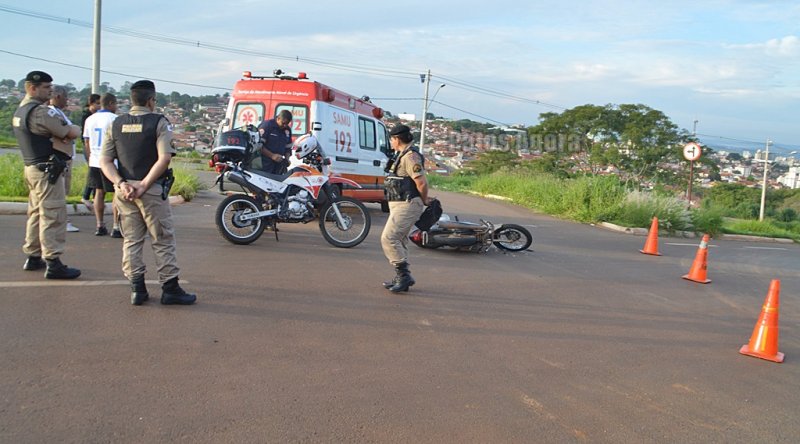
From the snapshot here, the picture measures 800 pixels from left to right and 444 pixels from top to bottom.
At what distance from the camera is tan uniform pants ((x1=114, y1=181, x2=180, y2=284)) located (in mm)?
5305

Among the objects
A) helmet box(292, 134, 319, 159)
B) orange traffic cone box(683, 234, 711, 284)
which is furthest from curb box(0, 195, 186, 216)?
orange traffic cone box(683, 234, 711, 284)

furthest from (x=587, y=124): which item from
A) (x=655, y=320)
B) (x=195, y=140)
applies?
(x=655, y=320)

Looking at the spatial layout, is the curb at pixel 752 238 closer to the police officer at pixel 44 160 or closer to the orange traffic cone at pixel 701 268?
the orange traffic cone at pixel 701 268

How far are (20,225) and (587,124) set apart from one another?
2804 centimetres

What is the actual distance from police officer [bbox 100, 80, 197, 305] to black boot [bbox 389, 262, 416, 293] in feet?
7.59

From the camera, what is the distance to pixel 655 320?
6.61 metres

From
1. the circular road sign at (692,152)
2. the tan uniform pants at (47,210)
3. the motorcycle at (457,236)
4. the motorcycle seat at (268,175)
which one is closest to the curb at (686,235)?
the circular road sign at (692,152)

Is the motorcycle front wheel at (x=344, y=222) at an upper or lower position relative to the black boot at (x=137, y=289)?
upper

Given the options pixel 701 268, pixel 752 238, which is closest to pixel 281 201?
pixel 701 268

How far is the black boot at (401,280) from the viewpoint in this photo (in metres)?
6.68

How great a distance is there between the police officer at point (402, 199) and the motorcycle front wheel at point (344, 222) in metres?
2.28

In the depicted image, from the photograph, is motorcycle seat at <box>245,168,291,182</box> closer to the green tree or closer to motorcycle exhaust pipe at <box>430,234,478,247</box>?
motorcycle exhaust pipe at <box>430,234,478,247</box>

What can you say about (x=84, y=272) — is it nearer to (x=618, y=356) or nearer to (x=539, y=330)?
(x=539, y=330)

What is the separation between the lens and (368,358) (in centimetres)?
466
